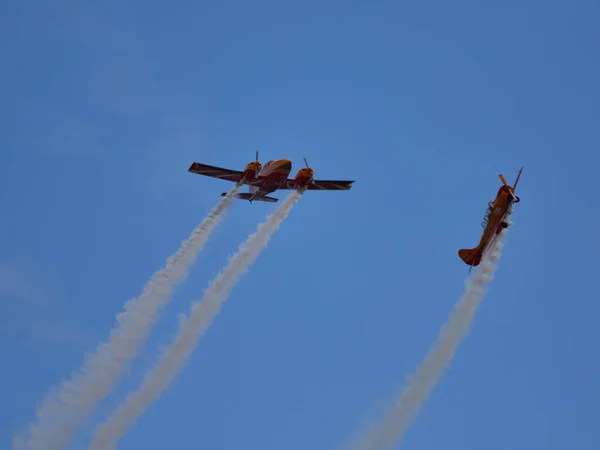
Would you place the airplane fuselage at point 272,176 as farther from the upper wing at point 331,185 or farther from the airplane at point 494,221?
the airplane at point 494,221

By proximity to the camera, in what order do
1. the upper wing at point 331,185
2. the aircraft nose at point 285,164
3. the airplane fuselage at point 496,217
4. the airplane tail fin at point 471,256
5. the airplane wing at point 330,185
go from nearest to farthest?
1. the airplane fuselage at point 496,217
2. the airplane tail fin at point 471,256
3. the aircraft nose at point 285,164
4. the airplane wing at point 330,185
5. the upper wing at point 331,185

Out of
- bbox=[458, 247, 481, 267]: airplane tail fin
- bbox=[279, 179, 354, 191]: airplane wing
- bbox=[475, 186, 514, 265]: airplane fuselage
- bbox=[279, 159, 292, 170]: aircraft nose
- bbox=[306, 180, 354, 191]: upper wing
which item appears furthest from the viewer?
bbox=[306, 180, 354, 191]: upper wing

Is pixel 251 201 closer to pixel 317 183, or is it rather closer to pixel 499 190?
pixel 317 183

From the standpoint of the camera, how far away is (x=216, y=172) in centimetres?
9525

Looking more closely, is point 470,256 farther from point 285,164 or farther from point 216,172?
point 216,172

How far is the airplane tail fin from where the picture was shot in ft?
279

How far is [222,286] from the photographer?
293 feet

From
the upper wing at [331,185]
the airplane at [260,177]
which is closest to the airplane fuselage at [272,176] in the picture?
the airplane at [260,177]

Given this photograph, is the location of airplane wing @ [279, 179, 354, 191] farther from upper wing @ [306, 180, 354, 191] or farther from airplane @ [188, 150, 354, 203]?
airplane @ [188, 150, 354, 203]

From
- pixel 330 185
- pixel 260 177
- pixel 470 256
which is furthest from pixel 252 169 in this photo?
pixel 470 256

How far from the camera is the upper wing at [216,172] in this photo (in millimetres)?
94375

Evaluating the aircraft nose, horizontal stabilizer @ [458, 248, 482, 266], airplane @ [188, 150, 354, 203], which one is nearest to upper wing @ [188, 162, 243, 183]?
airplane @ [188, 150, 354, 203]

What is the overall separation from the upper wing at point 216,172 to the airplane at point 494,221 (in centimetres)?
2195

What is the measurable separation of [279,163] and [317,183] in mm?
9317
